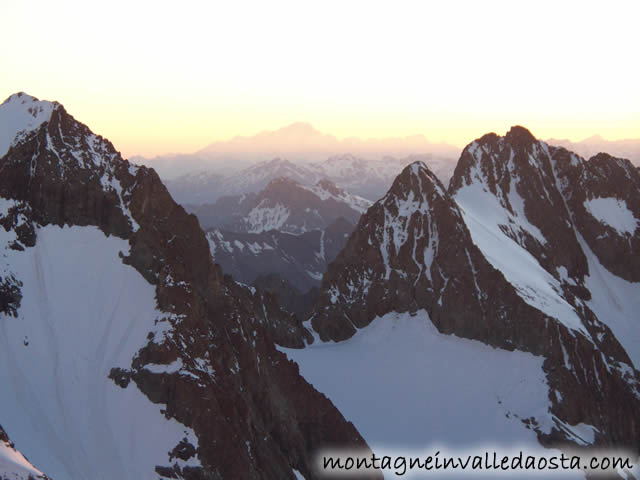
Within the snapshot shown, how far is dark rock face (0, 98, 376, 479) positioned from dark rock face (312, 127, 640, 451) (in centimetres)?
4117

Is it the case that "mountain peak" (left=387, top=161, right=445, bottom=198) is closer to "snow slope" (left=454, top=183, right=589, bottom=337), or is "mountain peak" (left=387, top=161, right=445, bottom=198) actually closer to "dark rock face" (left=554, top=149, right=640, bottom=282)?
"snow slope" (left=454, top=183, right=589, bottom=337)

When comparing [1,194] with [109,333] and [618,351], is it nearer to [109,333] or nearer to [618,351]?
[109,333]

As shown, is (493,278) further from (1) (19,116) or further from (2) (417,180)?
(1) (19,116)

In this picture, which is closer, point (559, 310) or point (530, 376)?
point (530, 376)

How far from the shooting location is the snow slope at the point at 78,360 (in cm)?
5681

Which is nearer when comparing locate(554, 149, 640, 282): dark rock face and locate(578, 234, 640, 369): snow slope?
locate(578, 234, 640, 369): snow slope

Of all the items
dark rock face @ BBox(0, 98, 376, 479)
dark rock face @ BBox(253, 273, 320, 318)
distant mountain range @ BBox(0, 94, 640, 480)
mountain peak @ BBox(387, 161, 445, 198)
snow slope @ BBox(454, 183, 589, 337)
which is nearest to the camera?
distant mountain range @ BBox(0, 94, 640, 480)

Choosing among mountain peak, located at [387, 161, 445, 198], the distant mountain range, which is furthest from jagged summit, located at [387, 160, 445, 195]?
the distant mountain range

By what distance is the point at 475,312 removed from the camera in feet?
367

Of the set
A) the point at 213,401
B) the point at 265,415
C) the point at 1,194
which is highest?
the point at 1,194

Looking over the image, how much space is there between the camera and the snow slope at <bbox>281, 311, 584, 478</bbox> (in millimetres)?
91875

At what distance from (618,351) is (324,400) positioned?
221ft

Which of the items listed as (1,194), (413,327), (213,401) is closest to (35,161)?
(1,194)

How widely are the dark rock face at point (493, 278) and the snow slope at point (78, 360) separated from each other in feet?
200
